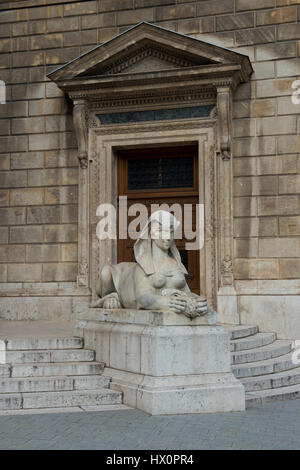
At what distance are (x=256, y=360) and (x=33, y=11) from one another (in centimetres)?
901

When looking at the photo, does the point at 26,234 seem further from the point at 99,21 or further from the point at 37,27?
the point at 99,21

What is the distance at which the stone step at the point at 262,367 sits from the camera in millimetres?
8391

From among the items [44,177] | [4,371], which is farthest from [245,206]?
[4,371]

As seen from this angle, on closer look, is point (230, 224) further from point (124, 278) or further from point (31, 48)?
point (31, 48)

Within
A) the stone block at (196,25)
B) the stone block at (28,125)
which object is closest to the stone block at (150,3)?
the stone block at (196,25)

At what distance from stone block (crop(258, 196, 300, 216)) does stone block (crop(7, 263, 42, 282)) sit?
4668mm

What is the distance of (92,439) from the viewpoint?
5918 mm

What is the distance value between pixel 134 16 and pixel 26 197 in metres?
4.34

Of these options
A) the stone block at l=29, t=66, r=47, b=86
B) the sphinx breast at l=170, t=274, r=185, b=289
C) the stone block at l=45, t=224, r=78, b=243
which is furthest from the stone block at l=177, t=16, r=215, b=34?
the sphinx breast at l=170, t=274, r=185, b=289

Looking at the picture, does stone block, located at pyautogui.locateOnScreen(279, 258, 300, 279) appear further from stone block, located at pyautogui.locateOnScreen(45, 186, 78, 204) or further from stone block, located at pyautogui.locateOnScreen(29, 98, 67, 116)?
stone block, located at pyautogui.locateOnScreen(29, 98, 67, 116)

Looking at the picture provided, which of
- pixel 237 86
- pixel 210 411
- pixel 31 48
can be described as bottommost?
pixel 210 411

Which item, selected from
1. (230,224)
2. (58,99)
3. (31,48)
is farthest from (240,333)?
(31,48)

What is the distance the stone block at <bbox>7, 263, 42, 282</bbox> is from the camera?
13227 millimetres

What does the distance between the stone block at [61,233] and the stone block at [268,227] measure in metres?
3.71
